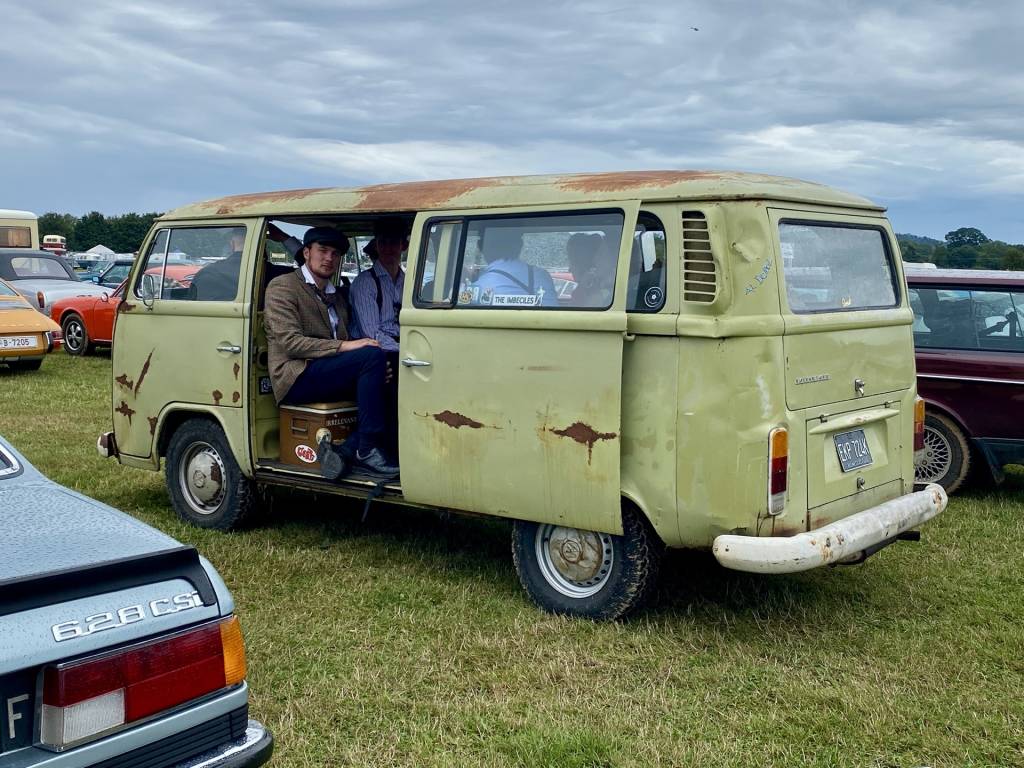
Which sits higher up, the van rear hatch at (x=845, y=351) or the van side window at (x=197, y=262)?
the van side window at (x=197, y=262)

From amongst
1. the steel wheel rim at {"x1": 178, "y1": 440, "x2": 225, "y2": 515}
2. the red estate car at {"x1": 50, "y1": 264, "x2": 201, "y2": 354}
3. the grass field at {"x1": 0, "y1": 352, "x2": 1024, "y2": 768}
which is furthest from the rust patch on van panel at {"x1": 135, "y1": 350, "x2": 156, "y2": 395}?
the red estate car at {"x1": 50, "y1": 264, "x2": 201, "y2": 354}

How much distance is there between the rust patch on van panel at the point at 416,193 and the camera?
5.49 m

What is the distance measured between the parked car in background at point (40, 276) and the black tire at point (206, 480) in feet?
40.0

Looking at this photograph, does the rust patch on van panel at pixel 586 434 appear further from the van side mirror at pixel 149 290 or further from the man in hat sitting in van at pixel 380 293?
the van side mirror at pixel 149 290

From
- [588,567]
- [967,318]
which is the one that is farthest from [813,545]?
[967,318]

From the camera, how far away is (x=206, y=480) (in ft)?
22.4

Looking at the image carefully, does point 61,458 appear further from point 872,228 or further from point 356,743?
point 872,228

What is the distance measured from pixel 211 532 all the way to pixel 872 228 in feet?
14.4

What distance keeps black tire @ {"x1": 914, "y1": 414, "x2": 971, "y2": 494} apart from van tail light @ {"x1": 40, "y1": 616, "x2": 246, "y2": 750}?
20.9 feet

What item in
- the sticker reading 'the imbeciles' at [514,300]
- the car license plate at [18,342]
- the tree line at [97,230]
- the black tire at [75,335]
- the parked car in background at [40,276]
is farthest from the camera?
the tree line at [97,230]

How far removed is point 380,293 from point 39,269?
15.4 meters

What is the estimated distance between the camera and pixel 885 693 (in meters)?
4.34

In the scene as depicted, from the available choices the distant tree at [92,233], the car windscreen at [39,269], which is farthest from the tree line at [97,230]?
the car windscreen at [39,269]

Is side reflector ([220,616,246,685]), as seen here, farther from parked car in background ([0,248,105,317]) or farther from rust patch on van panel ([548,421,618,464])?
parked car in background ([0,248,105,317])
